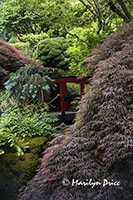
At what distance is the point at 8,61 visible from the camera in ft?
19.7

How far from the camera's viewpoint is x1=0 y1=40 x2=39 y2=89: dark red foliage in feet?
19.3

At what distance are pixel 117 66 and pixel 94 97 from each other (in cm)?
61

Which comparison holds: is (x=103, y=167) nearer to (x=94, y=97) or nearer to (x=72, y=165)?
Answer: (x=72, y=165)

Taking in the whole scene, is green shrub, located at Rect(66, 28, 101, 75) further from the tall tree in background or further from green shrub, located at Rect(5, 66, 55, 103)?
green shrub, located at Rect(5, 66, 55, 103)

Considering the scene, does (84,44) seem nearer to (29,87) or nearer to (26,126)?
(29,87)

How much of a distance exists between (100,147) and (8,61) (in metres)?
4.04

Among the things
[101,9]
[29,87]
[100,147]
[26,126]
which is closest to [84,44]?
[101,9]

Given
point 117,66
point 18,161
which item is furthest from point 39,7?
point 18,161

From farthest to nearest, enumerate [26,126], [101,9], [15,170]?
1. [101,9]
2. [26,126]
3. [15,170]

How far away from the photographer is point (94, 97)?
3.36 metres

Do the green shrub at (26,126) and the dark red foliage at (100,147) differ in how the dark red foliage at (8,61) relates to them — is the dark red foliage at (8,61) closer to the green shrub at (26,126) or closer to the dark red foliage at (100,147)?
the green shrub at (26,126)

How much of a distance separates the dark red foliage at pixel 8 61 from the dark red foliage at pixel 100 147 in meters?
3.07

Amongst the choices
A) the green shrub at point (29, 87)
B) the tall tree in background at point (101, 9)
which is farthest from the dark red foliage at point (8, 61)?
the tall tree in background at point (101, 9)

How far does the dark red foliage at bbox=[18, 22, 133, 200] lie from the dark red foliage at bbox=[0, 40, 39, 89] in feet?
10.1
